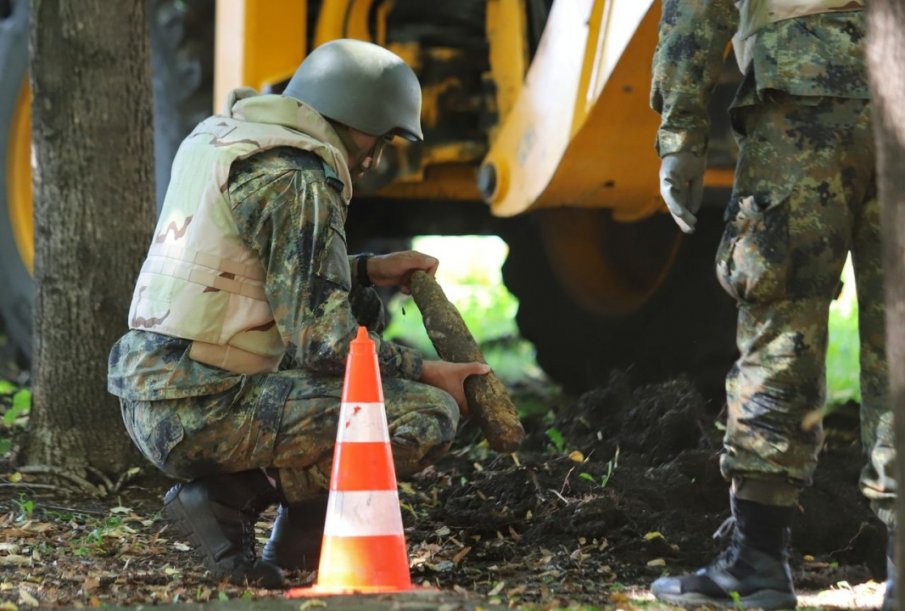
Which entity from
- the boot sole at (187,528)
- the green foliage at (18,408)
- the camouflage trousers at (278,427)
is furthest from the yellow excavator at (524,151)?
the boot sole at (187,528)

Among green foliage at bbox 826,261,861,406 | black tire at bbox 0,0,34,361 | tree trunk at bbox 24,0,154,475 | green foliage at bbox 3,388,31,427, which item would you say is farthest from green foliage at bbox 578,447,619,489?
black tire at bbox 0,0,34,361

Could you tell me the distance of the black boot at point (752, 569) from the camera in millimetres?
3646

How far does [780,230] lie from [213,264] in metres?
1.44

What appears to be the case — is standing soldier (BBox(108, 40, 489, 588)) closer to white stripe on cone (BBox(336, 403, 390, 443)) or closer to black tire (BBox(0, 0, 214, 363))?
white stripe on cone (BBox(336, 403, 390, 443))

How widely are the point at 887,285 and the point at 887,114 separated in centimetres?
32

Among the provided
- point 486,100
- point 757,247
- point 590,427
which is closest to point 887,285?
point 757,247

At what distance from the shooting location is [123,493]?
5004mm

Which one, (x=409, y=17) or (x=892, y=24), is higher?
(x=409, y=17)

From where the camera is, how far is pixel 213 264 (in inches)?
153

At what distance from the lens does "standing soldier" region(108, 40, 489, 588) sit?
3807 millimetres

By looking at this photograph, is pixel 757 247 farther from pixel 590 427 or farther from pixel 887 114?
pixel 590 427

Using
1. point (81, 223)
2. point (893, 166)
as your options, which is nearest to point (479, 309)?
point (81, 223)

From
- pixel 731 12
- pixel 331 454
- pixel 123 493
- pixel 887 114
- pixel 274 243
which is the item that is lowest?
pixel 123 493

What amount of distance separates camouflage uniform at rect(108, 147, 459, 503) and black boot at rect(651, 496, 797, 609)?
A: 31.2 inches
